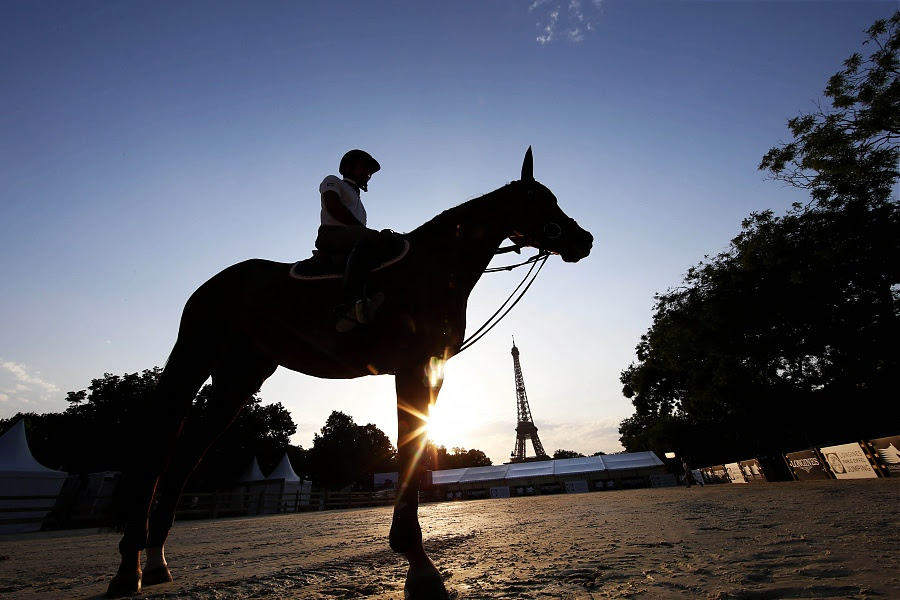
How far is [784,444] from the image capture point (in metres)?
39.2

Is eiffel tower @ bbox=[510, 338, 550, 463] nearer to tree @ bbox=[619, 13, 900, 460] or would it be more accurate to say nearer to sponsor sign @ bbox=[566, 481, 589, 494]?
sponsor sign @ bbox=[566, 481, 589, 494]

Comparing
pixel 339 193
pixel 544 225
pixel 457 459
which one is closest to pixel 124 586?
pixel 339 193

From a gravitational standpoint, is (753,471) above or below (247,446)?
below

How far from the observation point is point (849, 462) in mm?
15977

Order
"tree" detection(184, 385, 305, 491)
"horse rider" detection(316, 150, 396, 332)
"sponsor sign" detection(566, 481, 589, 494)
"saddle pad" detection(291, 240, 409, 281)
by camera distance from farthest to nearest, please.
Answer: "sponsor sign" detection(566, 481, 589, 494), "tree" detection(184, 385, 305, 491), "saddle pad" detection(291, 240, 409, 281), "horse rider" detection(316, 150, 396, 332)

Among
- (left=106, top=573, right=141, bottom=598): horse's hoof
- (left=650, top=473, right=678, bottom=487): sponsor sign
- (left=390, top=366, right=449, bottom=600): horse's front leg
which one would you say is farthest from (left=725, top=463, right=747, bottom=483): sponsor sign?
(left=106, top=573, right=141, bottom=598): horse's hoof

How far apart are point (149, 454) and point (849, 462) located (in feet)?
73.0

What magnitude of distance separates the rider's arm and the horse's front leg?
145 cm

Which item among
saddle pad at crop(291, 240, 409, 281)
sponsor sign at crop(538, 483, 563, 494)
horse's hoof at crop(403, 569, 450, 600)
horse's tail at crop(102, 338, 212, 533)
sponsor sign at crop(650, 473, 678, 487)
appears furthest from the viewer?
sponsor sign at crop(538, 483, 563, 494)

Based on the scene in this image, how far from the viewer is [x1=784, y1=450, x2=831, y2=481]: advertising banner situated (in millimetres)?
18156

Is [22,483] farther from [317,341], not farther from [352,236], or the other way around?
[352,236]

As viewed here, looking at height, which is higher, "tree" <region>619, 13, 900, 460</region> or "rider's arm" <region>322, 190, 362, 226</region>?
"tree" <region>619, 13, 900, 460</region>

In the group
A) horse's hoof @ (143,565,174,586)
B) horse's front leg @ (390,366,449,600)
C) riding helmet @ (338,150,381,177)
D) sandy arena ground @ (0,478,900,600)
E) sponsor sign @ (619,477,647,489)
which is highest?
riding helmet @ (338,150,381,177)

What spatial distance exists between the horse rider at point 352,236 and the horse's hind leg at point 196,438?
1440 millimetres
